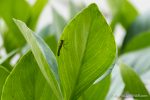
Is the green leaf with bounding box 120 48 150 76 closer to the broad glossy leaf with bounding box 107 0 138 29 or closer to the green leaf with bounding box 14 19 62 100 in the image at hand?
the broad glossy leaf with bounding box 107 0 138 29

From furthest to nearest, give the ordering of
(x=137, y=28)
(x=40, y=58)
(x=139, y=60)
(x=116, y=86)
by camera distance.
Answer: (x=137, y=28) → (x=139, y=60) → (x=116, y=86) → (x=40, y=58)

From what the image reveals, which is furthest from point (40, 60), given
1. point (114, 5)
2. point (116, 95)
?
point (114, 5)

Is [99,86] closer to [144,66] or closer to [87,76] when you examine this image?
[87,76]

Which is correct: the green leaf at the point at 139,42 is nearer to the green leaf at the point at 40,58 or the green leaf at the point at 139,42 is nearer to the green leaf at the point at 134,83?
the green leaf at the point at 134,83

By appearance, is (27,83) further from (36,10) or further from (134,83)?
(36,10)

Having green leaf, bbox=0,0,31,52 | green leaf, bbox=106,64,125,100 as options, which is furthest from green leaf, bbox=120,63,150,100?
green leaf, bbox=0,0,31,52

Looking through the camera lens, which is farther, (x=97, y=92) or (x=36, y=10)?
(x=36, y=10)

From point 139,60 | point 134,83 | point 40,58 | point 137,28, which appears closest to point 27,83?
point 40,58
